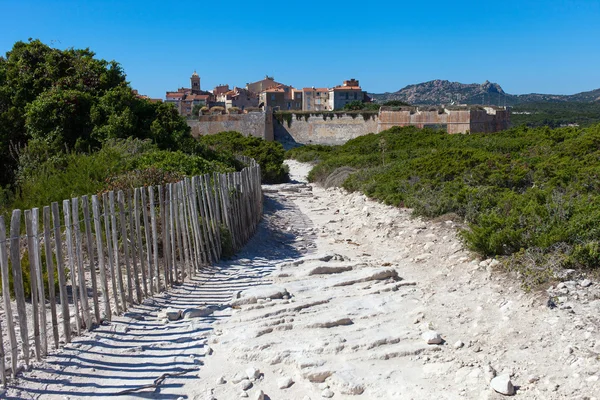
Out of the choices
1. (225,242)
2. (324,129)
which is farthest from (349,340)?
(324,129)

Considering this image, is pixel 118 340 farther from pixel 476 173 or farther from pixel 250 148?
pixel 250 148

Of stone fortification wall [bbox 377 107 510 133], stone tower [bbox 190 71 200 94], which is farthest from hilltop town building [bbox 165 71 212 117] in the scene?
stone fortification wall [bbox 377 107 510 133]

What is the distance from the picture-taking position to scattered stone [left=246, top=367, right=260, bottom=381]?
14.4 ft

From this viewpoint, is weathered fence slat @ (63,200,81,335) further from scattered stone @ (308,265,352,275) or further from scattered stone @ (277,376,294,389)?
scattered stone @ (308,265,352,275)

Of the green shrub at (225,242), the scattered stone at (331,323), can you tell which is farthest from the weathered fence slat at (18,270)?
the green shrub at (225,242)

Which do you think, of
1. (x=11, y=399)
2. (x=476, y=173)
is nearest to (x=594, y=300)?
(x=11, y=399)

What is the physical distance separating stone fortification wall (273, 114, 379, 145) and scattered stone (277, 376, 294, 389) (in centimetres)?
3668

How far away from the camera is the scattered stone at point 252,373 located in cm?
438

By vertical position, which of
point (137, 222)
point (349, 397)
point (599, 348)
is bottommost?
point (349, 397)

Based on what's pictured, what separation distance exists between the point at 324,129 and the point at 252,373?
38634mm

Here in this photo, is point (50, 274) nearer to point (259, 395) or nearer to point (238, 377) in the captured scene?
point (238, 377)

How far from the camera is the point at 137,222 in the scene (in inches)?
235

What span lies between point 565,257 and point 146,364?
4129 mm

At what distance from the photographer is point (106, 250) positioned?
Answer: 694cm
